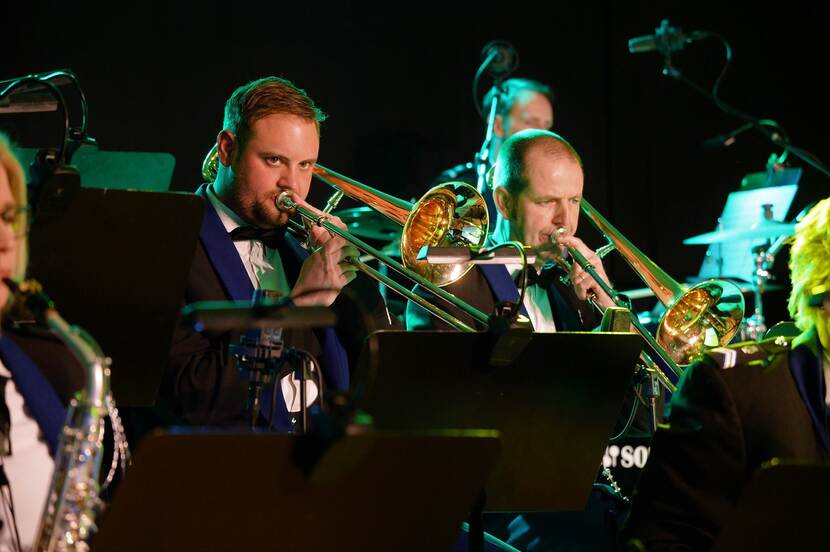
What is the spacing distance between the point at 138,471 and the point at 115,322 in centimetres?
82

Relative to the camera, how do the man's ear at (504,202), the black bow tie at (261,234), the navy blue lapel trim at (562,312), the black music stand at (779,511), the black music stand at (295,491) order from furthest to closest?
the man's ear at (504,202), the navy blue lapel trim at (562,312), the black bow tie at (261,234), the black music stand at (779,511), the black music stand at (295,491)

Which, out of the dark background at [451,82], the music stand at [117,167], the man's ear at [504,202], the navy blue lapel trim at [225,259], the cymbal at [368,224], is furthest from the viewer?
the dark background at [451,82]

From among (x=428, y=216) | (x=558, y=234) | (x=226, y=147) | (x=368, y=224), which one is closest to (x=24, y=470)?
(x=226, y=147)

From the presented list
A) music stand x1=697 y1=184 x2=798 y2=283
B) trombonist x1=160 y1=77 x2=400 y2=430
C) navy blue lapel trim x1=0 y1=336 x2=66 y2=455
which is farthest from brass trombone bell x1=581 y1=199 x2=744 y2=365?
navy blue lapel trim x1=0 y1=336 x2=66 y2=455

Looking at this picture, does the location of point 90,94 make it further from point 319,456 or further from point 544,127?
point 319,456

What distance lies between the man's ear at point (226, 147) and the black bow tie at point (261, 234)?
250 mm

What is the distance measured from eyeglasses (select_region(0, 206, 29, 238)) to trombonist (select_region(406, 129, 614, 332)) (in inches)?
80.4

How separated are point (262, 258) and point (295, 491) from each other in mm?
1770

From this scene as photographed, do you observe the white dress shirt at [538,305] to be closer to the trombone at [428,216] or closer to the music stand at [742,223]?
the trombone at [428,216]

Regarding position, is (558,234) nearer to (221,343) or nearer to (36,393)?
(221,343)

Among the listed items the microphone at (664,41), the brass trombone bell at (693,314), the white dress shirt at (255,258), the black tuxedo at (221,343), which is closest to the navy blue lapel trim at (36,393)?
the black tuxedo at (221,343)

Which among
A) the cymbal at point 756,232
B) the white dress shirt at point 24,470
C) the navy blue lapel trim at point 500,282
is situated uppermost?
the cymbal at point 756,232

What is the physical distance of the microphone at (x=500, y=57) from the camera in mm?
6160

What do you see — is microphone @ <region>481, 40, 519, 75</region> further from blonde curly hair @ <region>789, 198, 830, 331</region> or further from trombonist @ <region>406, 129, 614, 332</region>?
blonde curly hair @ <region>789, 198, 830, 331</region>
